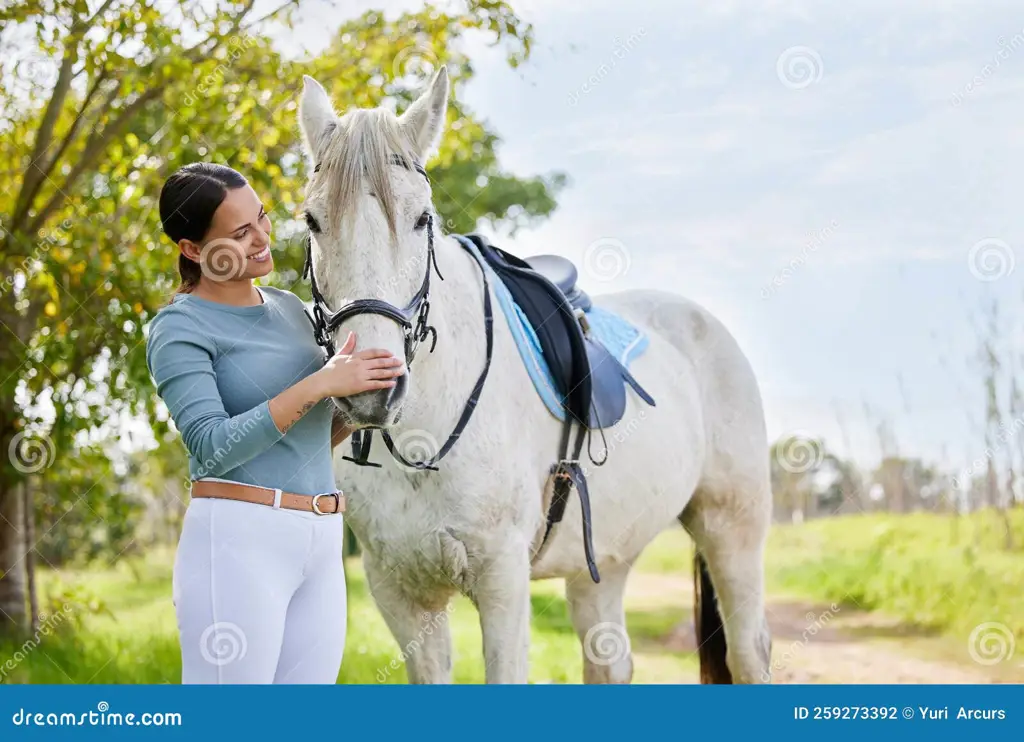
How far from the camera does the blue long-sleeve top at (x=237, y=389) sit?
6.27 ft

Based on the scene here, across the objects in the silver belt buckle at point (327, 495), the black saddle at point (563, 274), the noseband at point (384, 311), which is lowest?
the silver belt buckle at point (327, 495)

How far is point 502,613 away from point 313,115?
1.51 meters

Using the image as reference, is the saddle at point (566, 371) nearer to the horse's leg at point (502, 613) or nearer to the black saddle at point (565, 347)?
the black saddle at point (565, 347)

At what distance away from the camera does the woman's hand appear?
195cm

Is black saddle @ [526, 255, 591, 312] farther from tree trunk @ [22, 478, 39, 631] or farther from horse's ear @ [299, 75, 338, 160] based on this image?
tree trunk @ [22, 478, 39, 631]

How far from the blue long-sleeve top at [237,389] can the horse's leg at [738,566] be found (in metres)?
2.75

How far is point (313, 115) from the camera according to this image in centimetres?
265

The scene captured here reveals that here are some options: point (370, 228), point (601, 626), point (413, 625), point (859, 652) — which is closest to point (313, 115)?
point (370, 228)

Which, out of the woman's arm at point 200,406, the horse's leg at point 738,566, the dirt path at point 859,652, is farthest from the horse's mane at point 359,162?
the dirt path at point 859,652

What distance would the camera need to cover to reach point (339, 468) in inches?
124

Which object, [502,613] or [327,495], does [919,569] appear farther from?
[327,495]

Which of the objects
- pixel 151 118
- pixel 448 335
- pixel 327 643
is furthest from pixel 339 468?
pixel 151 118

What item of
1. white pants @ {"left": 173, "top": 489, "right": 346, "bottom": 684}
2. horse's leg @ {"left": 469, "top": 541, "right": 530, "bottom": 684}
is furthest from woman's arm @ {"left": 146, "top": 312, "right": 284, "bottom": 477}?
horse's leg @ {"left": 469, "top": 541, "right": 530, "bottom": 684}
